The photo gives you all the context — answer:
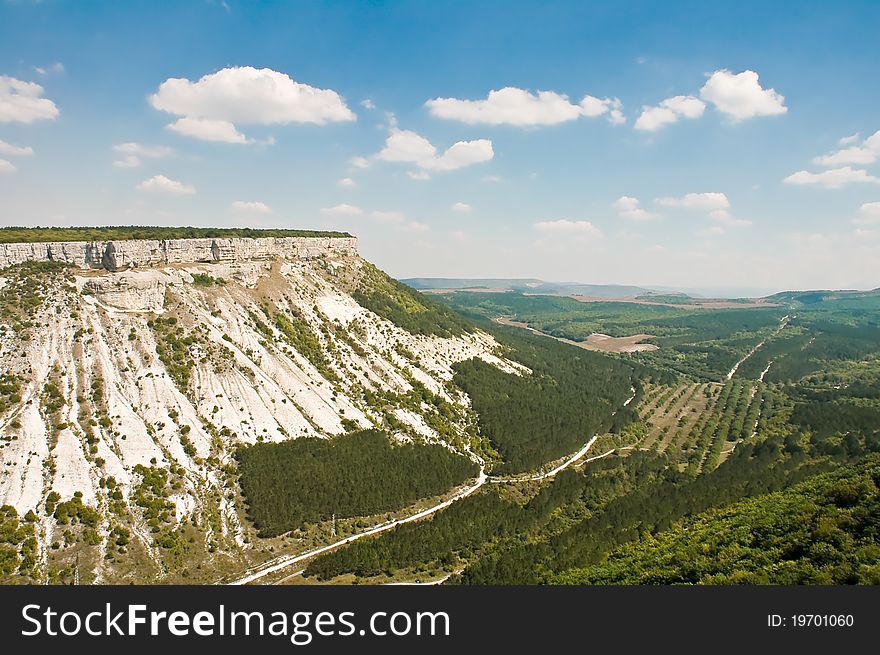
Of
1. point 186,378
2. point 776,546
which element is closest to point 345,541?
point 186,378

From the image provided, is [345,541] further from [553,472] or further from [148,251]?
[148,251]

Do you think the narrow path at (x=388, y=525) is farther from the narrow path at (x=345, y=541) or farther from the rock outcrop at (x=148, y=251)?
the rock outcrop at (x=148, y=251)

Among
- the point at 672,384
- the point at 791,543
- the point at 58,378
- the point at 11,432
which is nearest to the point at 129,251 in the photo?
the point at 58,378

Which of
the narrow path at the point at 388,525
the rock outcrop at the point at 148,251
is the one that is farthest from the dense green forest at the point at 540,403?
the rock outcrop at the point at 148,251

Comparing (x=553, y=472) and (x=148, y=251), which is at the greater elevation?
(x=148, y=251)

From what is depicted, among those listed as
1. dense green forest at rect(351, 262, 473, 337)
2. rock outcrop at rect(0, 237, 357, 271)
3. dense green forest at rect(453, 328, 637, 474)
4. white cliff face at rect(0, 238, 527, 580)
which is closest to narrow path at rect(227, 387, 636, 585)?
dense green forest at rect(453, 328, 637, 474)

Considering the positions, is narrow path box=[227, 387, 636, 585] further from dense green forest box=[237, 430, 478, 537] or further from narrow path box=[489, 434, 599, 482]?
dense green forest box=[237, 430, 478, 537]
